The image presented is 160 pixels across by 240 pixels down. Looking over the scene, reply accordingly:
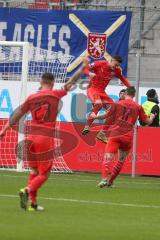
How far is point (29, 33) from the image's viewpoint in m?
28.9

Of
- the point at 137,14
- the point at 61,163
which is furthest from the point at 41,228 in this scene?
the point at 137,14

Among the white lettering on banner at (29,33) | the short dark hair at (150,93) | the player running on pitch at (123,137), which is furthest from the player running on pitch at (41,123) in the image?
the white lettering on banner at (29,33)

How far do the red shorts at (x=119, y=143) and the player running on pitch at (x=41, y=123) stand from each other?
534 cm

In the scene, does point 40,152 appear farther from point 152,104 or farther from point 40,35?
point 40,35

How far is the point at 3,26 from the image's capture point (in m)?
29.0

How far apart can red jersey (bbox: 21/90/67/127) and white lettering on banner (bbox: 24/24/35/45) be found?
50.5 ft

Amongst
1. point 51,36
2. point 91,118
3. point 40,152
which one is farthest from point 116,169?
point 51,36

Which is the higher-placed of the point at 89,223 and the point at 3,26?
the point at 3,26

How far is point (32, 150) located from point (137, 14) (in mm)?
17384

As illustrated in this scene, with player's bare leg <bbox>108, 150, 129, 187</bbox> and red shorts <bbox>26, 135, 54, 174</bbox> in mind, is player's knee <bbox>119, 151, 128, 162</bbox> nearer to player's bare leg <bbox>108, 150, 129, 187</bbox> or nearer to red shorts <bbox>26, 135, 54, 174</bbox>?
player's bare leg <bbox>108, 150, 129, 187</bbox>

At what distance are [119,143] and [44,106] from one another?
5696mm

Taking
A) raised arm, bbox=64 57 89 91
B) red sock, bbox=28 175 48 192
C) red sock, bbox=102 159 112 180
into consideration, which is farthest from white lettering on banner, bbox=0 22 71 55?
red sock, bbox=28 175 48 192

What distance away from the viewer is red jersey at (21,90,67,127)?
13.4m

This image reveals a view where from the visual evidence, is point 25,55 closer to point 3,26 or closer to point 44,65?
point 44,65
